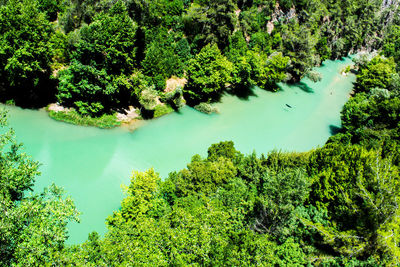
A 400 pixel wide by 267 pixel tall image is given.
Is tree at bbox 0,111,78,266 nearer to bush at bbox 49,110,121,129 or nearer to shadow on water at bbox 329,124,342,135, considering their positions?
bush at bbox 49,110,121,129

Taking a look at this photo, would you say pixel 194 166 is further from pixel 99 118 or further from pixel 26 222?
pixel 99 118

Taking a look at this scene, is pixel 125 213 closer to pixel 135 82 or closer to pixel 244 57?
pixel 135 82

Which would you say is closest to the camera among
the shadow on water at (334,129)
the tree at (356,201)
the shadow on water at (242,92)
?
the tree at (356,201)

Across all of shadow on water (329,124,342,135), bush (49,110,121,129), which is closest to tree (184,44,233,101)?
bush (49,110,121,129)

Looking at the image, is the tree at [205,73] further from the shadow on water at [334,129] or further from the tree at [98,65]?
the shadow on water at [334,129]

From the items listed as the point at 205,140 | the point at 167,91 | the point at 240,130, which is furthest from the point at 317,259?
the point at 167,91

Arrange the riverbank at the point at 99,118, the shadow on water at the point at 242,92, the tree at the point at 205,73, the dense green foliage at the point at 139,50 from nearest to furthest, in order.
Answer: the dense green foliage at the point at 139,50, the riverbank at the point at 99,118, the tree at the point at 205,73, the shadow on water at the point at 242,92

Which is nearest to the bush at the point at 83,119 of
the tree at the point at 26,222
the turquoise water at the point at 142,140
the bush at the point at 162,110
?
the turquoise water at the point at 142,140
